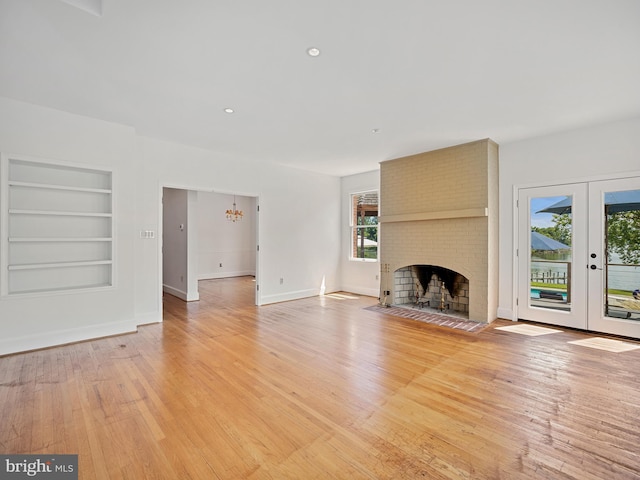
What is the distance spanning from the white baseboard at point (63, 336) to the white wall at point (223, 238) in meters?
5.88

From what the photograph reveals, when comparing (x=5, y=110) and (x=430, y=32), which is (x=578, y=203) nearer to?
(x=430, y=32)

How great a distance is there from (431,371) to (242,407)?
1803 mm

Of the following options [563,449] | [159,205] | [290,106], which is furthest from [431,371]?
[159,205]

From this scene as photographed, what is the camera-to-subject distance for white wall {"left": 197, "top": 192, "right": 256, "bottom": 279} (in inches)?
395

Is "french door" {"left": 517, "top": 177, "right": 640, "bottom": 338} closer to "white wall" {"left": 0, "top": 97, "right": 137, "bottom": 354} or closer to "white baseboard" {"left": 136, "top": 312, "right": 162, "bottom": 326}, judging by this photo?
"white baseboard" {"left": 136, "top": 312, "right": 162, "bottom": 326}

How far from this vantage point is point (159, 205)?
4762mm

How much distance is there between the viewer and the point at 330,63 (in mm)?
2654

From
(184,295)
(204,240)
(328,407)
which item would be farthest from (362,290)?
(204,240)

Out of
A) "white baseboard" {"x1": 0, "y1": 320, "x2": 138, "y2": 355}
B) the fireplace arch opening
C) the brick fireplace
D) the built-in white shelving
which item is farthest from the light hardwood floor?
the fireplace arch opening

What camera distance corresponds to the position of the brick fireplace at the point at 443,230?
15.5 ft

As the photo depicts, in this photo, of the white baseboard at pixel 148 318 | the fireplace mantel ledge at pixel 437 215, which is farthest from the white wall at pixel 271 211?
the fireplace mantel ledge at pixel 437 215

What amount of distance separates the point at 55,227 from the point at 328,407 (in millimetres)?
3894

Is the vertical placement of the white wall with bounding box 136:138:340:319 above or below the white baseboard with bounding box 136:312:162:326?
above

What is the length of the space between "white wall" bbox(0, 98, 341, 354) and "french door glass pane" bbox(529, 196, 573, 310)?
157 inches
